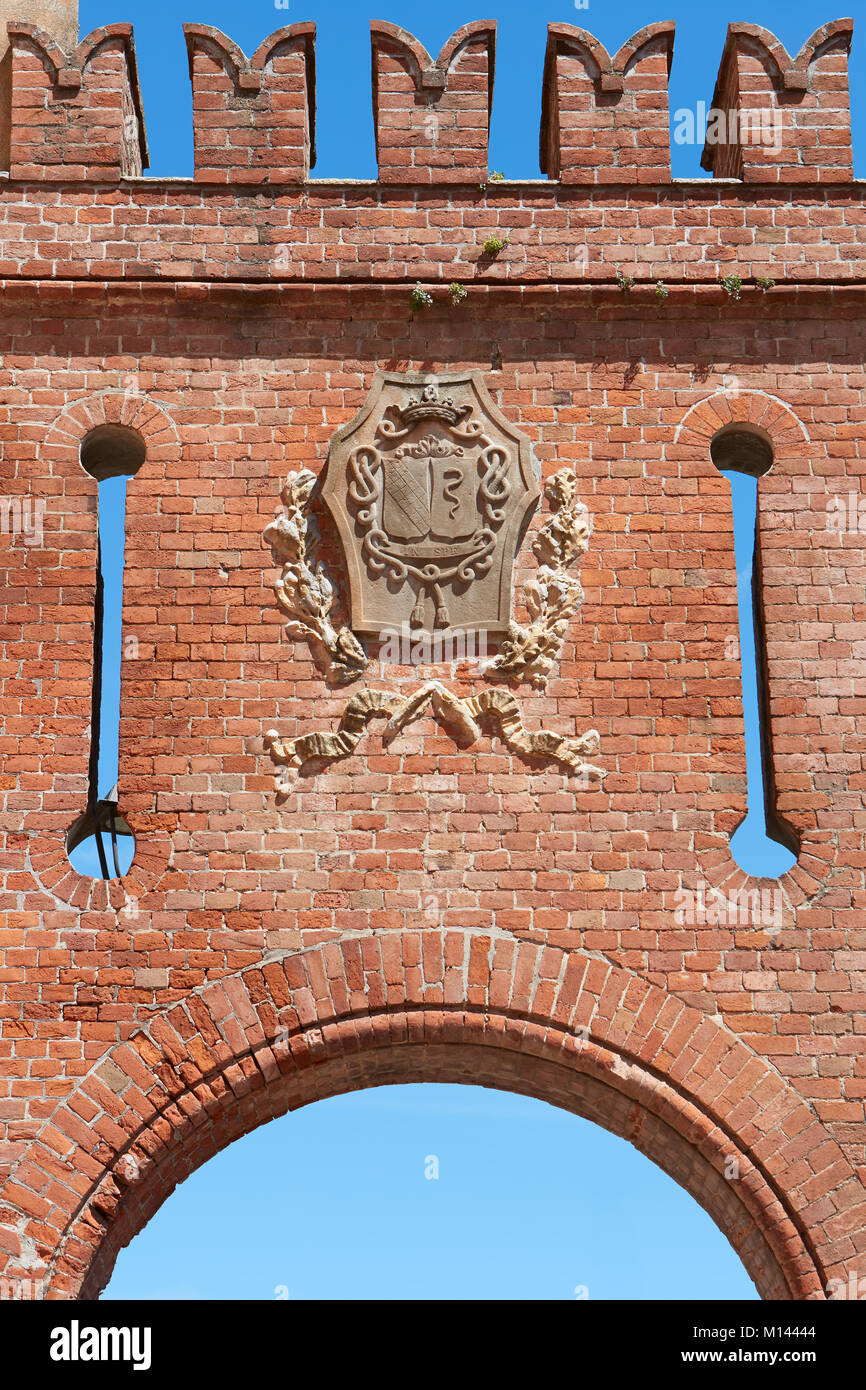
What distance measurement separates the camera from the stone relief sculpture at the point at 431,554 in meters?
8.75

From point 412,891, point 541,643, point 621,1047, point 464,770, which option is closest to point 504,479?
point 541,643

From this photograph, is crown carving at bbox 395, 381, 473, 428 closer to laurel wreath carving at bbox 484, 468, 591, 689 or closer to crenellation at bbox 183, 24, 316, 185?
laurel wreath carving at bbox 484, 468, 591, 689

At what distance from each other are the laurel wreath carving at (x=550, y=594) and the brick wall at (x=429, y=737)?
0.08 metres

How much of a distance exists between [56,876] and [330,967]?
4.14 feet

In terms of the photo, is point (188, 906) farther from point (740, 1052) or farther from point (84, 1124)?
point (740, 1052)

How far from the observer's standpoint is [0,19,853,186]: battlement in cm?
954

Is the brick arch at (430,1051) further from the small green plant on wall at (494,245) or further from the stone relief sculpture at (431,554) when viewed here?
the small green plant on wall at (494,245)

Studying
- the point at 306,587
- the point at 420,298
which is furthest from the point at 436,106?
the point at 306,587
